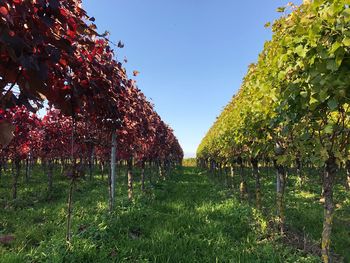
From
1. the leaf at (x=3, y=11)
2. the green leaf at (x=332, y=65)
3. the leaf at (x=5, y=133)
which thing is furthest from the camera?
the green leaf at (x=332, y=65)

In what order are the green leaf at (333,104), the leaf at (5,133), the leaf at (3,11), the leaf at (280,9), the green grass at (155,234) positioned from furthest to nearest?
the green grass at (155,234)
the leaf at (280,9)
the green leaf at (333,104)
the leaf at (5,133)
the leaf at (3,11)

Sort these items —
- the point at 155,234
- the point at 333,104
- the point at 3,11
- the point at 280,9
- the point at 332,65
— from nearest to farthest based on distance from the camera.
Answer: the point at 3,11 < the point at 332,65 < the point at 333,104 < the point at 280,9 < the point at 155,234

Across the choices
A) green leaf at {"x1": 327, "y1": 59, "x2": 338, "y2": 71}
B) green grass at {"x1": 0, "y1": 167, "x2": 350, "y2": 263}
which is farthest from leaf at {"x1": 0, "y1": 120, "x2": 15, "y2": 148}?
green grass at {"x1": 0, "y1": 167, "x2": 350, "y2": 263}

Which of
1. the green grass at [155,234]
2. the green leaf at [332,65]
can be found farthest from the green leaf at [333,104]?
the green grass at [155,234]

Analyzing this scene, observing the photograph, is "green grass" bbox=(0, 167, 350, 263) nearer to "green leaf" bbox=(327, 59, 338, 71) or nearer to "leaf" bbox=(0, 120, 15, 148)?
"green leaf" bbox=(327, 59, 338, 71)

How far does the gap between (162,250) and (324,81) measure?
16.7 feet

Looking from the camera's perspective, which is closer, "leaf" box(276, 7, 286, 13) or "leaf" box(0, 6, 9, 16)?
"leaf" box(0, 6, 9, 16)

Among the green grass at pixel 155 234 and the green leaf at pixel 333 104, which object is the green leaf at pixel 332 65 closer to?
the green leaf at pixel 333 104

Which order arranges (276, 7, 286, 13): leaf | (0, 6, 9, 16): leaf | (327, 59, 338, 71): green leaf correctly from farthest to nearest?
1. (276, 7, 286, 13): leaf
2. (327, 59, 338, 71): green leaf
3. (0, 6, 9, 16): leaf

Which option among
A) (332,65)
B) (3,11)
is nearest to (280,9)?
(332,65)

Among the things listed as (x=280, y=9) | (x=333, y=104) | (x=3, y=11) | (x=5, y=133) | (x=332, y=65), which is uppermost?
(x=280, y=9)

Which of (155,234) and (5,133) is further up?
(5,133)

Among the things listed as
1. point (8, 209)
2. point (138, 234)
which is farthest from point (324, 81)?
point (8, 209)

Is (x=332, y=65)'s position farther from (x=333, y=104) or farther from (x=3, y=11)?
(x=3, y=11)
